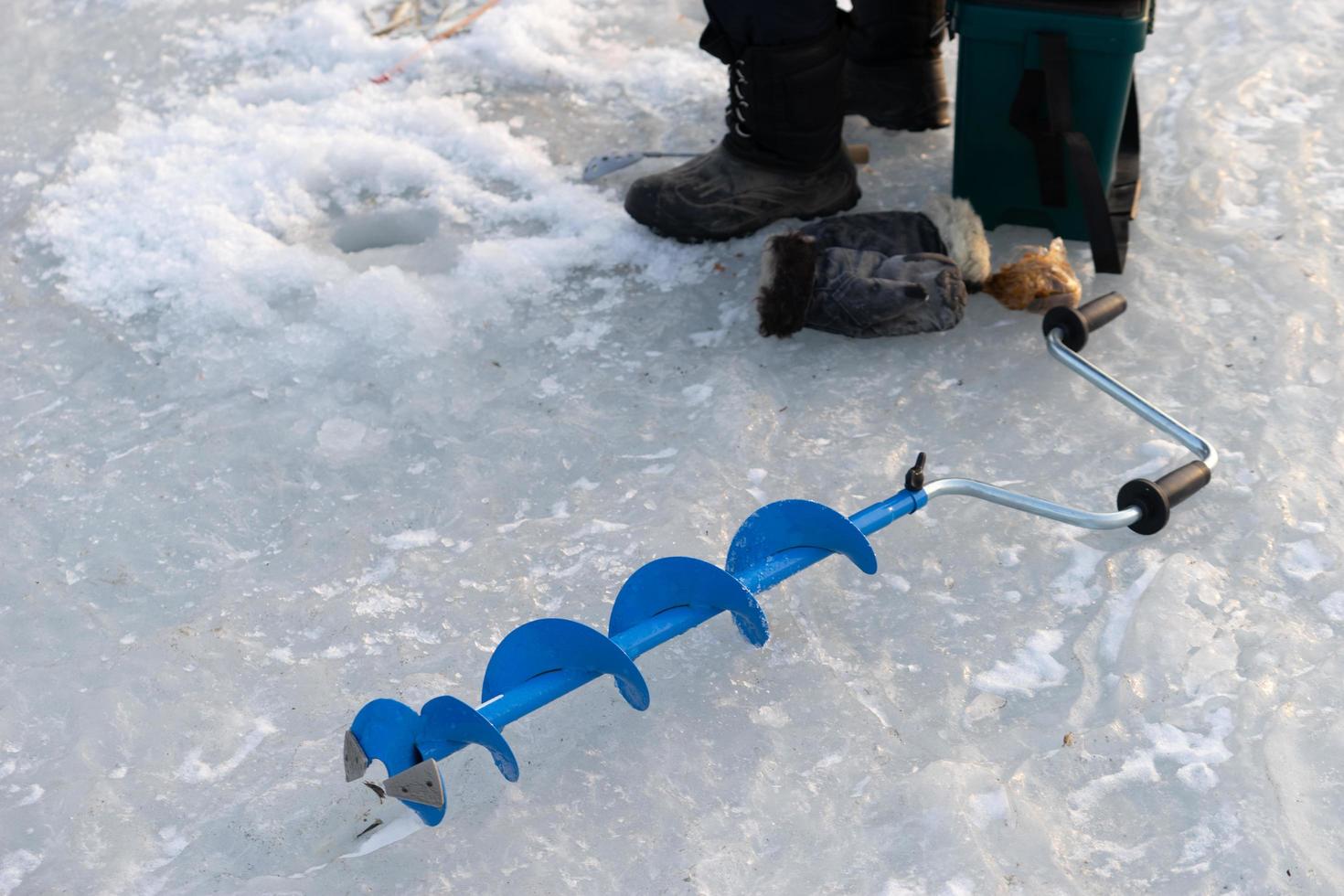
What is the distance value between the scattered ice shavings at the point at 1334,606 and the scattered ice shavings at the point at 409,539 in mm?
1645

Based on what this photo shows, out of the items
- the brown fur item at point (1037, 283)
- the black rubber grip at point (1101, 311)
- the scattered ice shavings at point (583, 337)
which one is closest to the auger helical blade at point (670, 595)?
the scattered ice shavings at point (583, 337)

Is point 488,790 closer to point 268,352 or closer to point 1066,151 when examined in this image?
point 268,352

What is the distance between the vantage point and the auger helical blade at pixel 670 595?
2018 millimetres

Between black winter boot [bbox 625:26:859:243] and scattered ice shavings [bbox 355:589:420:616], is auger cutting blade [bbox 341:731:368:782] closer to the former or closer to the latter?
scattered ice shavings [bbox 355:589:420:616]

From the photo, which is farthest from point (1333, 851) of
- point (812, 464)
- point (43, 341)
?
point (43, 341)

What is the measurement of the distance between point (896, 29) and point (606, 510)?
1.88 meters

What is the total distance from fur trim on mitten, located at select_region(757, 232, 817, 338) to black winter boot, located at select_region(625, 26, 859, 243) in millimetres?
377

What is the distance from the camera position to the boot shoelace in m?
3.08

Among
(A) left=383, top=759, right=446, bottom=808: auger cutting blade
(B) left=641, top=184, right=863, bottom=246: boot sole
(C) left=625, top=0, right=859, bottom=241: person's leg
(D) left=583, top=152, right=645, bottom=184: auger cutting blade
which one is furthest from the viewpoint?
(D) left=583, top=152, right=645, bottom=184: auger cutting blade

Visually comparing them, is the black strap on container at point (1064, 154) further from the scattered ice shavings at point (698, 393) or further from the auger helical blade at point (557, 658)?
the auger helical blade at point (557, 658)

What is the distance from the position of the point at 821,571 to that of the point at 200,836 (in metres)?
1.15

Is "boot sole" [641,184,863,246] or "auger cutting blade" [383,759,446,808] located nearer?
"auger cutting blade" [383,759,446,808]

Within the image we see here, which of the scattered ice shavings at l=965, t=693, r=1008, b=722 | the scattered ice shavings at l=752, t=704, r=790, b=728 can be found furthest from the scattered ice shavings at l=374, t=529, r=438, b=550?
the scattered ice shavings at l=965, t=693, r=1008, b=722

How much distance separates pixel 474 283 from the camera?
3.02 m
